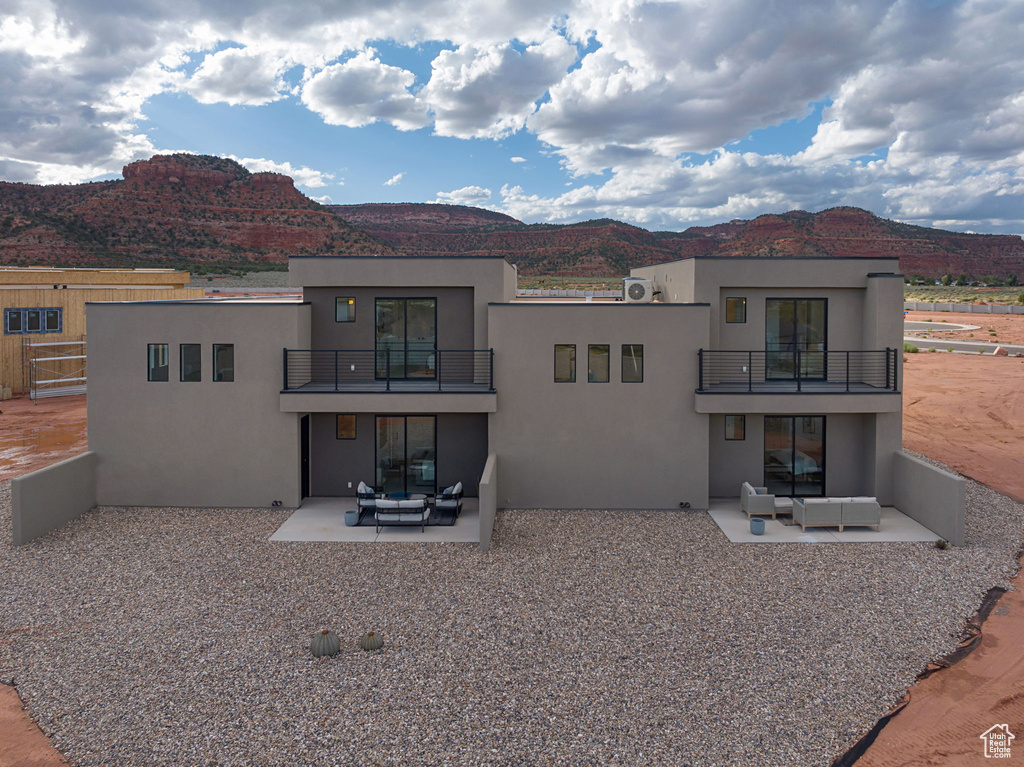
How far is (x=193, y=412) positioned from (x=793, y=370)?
14133mm

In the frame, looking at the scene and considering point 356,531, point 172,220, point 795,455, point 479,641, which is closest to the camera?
point 479,641

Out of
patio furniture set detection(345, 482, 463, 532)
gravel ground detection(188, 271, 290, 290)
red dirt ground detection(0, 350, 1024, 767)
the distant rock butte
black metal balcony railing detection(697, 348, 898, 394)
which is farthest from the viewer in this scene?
the distant rock butte

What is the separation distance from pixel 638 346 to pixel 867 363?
569 centimetres

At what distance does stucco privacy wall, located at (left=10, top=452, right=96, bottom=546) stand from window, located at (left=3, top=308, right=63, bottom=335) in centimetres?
2062

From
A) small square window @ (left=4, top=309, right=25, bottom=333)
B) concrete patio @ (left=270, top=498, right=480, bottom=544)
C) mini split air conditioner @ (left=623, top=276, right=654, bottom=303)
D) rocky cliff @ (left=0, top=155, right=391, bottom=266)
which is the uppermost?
rocky cliff @ (left=0, top=155, right=391, bottom=266)

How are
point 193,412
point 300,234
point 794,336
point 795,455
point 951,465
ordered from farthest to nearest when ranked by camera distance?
point 300,234 < point 951,465 < point 794,336 < point 795,455 < point 193,412

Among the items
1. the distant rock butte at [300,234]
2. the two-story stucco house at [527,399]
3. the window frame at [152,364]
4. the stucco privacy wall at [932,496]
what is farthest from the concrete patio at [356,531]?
the distant rock butte at [300,234]

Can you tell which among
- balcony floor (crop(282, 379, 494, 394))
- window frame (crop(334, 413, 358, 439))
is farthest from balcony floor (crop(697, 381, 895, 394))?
window frame (crop(334, 413, 358, 439))

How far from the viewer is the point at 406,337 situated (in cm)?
1470

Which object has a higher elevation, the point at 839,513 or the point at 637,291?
the point at 637,291

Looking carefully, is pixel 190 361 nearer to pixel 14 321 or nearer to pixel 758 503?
pixel 758 503

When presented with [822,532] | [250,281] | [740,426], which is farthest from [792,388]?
[250,281]

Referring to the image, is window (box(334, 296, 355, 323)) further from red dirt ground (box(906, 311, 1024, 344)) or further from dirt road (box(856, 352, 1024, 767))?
red dirt ground (box(906, 311, 1024, 344))

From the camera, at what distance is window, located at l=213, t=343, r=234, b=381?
13547mm
